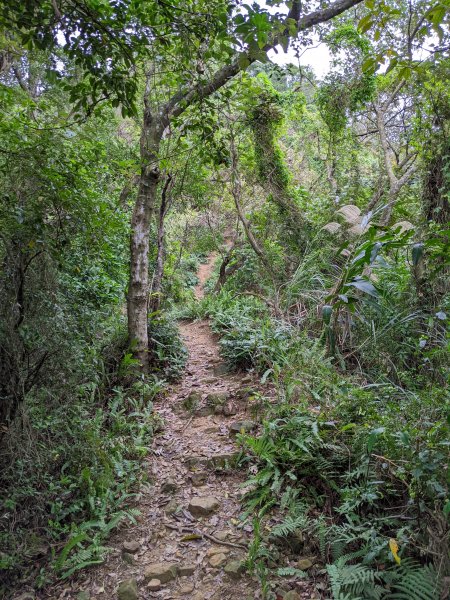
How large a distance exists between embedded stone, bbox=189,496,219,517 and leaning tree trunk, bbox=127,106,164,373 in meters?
2.45

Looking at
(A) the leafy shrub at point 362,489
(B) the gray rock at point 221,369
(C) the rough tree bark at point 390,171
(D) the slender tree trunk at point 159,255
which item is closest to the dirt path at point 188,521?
(A) the leafy shrub at point 362,489

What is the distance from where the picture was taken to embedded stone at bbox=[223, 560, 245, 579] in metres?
2.93

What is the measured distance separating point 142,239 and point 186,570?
3.95 metres

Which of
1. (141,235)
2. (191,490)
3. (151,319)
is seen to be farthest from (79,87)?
(151,319)

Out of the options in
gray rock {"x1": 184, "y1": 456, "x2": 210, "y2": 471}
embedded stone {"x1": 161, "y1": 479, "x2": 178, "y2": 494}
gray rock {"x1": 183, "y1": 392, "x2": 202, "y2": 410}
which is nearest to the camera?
embedded stone {"x1": 161, "y1": 479, "x2": 178, "y2": 494}

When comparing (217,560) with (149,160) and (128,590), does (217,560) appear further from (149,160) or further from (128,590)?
(149,160)

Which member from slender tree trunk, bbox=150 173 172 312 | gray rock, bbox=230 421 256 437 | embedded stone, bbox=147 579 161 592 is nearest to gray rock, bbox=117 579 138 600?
embedded stone, bbox=147 579 161 592

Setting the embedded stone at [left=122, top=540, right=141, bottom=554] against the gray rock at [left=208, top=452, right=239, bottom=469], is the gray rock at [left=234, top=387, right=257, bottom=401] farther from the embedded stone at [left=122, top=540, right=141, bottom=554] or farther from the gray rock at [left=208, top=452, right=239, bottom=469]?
the embedded stone at [left=122, top=540, right=141, bottom=554]

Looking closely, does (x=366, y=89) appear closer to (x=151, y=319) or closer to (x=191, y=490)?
(x=151, y=319)

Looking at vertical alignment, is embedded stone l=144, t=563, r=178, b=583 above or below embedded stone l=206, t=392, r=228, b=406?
below

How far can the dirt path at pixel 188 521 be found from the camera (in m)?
2.96

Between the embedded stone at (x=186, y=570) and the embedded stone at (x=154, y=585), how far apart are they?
0.17 meters

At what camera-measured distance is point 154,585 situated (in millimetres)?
2959

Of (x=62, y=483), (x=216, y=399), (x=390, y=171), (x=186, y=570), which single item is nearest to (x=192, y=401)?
(x=216, y=399)
